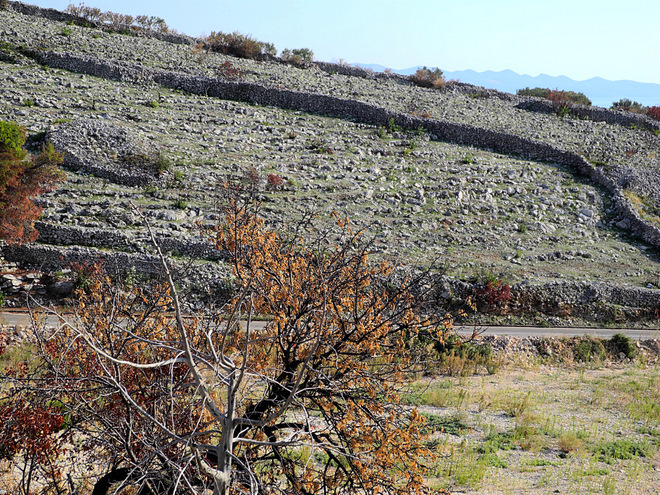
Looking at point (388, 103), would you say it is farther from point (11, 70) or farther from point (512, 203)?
point (11, 70)

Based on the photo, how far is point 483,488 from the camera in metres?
9.09

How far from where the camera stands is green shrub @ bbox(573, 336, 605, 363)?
18.6 m

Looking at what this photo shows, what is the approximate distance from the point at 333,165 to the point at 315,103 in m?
9.84

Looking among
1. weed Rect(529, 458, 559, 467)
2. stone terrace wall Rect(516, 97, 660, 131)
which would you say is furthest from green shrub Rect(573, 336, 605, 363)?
stone terrace wall Rect(516, 97, 660, 131)

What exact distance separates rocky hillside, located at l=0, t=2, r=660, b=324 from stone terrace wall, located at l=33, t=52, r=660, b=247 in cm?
10

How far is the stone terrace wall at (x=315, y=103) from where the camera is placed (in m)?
33.9

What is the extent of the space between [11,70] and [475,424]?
34.4 meters

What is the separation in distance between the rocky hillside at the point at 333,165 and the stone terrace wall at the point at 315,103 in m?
0.10

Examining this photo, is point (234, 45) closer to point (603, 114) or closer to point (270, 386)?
point (603, 114)

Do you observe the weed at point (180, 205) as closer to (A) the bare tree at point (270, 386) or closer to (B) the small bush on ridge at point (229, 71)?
(A) the bare tree at point (270, 386)

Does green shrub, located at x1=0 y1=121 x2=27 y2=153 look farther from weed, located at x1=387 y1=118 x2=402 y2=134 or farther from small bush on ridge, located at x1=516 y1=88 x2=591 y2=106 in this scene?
small bush on ridge, located at x1=516 y1=88 x2=591 y2=106

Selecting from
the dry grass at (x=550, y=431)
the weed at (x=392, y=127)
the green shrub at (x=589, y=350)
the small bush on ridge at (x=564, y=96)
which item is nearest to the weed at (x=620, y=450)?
the dry grass at (x=550, y=431)

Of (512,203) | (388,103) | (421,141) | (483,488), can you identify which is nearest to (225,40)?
(388,103)

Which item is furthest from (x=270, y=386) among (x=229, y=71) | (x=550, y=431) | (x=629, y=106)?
(x=629, y=106)
